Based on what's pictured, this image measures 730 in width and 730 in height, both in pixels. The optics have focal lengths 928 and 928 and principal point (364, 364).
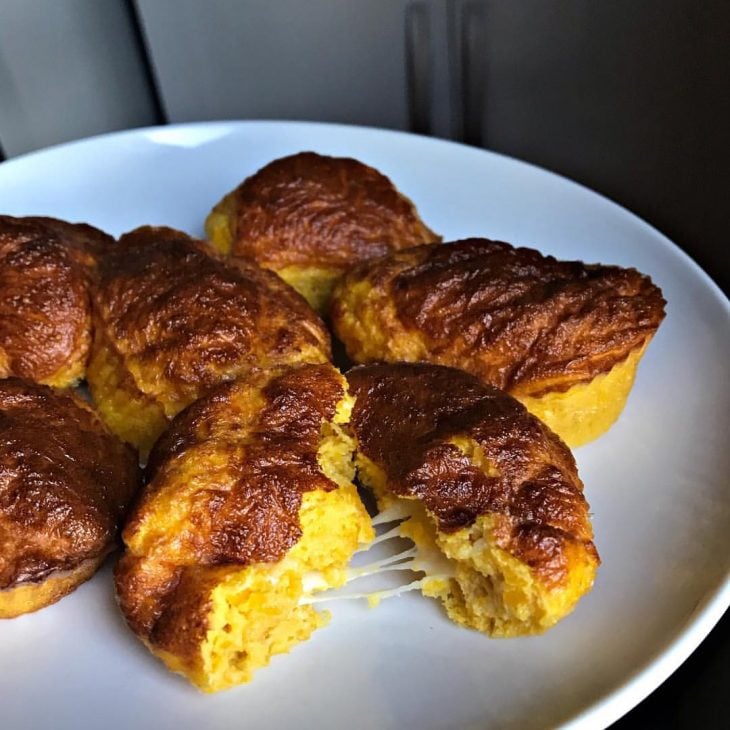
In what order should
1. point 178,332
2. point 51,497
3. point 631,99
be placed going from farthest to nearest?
point 631,99, point 178,332, point 51,497

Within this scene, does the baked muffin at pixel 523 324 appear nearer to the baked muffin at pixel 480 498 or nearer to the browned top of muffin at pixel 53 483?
the baked muffin at pixel 480 498

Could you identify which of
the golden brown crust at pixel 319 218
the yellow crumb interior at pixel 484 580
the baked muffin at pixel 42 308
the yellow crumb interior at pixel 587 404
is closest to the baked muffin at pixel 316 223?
the golden brown crust at pixel 319 218

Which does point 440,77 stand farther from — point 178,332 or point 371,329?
point 178,332

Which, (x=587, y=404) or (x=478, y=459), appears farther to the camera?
(x=587, y=404)

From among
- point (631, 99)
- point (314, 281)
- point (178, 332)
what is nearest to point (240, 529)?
point (178, 332)

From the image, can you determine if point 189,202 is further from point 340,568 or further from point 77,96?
point 340,568

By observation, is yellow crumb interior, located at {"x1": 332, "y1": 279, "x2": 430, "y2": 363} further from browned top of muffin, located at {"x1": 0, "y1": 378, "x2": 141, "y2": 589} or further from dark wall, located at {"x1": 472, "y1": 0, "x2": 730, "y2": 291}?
dark wall, located at {"x1": 472, "y1": 0, "x2": 730, "y2": 291}
